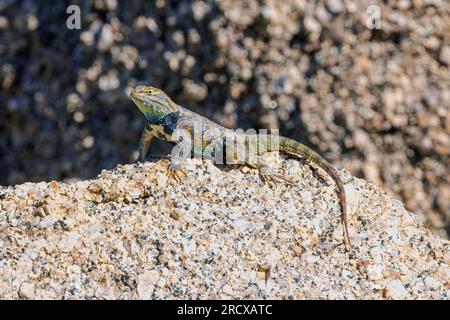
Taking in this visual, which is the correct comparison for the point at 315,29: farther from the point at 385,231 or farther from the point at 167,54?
the point at 385,231

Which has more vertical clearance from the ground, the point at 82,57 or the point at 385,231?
the point at 82,57

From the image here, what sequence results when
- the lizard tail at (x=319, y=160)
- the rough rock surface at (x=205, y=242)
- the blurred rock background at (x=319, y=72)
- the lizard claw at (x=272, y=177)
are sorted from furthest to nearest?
the blurred rock background at (x=319, y=72) < the lizard claw at (x=272, y=177) < the lizard tail at (x=319, y=160) < the rough rock surface at (x=205, y=242)

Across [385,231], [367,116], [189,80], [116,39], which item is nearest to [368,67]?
[367,116]

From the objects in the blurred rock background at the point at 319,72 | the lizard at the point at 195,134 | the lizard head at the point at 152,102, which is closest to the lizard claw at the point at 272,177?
the lizard at the point at 195,134

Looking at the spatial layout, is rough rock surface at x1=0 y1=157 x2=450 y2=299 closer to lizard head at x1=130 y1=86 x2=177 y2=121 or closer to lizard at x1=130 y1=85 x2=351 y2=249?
lizard at x1=130 y1=85 x2=351 y2=249

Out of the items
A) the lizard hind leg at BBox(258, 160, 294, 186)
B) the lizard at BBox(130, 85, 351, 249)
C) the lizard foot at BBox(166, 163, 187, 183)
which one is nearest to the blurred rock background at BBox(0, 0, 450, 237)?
the lizard at BBox(130, 85, 351, 249)

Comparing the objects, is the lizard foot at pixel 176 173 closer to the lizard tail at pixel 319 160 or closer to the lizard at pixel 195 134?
the lizard at pixel 195 134

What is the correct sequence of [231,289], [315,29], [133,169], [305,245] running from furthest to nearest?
[315,29] → [133,169] → [305,245] → [231,289]
